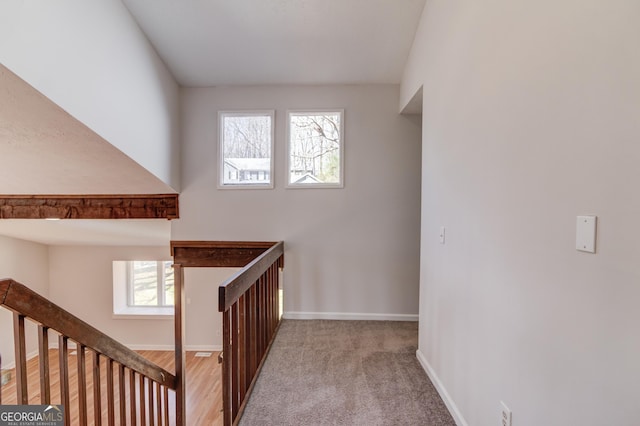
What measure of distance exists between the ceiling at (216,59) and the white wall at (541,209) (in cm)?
105

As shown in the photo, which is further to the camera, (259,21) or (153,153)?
(153,153)

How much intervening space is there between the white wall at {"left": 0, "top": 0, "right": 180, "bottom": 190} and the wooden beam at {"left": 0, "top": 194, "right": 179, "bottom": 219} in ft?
1.45

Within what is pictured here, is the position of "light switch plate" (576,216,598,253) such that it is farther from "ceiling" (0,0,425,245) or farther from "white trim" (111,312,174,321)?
"white trim" (111,312,174,321)

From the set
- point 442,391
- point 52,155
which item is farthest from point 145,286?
point 442,391

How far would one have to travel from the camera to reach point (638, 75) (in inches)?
29.6

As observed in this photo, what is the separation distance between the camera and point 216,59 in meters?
3.13

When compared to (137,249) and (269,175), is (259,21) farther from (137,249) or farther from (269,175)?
(137,249)

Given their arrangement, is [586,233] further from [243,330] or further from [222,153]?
[222,153]

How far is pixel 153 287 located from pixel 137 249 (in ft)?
2.81

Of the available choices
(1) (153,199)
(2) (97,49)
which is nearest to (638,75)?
(2) (97,49)

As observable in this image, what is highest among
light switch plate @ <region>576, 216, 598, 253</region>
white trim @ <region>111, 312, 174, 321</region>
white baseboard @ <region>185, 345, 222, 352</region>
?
light switch plate @ <region>576, 216, 598, 253</region>

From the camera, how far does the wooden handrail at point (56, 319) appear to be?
109cm

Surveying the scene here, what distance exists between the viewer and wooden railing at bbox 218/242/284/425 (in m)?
1.56

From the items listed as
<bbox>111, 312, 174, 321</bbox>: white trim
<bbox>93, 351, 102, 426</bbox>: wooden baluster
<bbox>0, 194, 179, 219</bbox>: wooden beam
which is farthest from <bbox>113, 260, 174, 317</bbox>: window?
<bbox>93, 351, 102, 426</bbox>: wooden baluster
